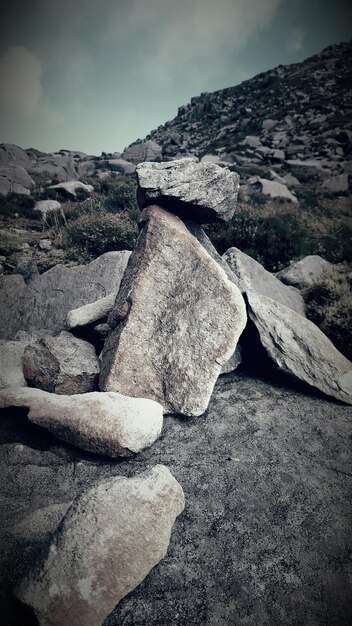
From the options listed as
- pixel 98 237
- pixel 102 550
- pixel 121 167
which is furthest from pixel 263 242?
pixel 121 167

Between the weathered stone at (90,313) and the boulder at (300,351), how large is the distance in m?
1.97

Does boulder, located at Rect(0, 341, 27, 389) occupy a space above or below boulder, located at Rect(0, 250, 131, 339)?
below

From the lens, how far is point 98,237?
7344mm

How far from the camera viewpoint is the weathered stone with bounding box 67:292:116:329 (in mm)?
3939

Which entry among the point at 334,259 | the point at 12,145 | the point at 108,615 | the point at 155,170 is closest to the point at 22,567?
the point at 108,615

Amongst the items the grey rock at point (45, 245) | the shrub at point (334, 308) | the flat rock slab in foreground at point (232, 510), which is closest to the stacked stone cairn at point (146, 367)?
the flat rock slab in foreground at point (232, 510)

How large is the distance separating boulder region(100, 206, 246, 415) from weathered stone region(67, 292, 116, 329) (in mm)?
377

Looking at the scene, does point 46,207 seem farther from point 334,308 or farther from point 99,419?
point 99,419

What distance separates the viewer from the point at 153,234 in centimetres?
374

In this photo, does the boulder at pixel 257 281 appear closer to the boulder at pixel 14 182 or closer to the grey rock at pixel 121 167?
the boulder at pixel 14 182

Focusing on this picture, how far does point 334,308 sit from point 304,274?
164cm

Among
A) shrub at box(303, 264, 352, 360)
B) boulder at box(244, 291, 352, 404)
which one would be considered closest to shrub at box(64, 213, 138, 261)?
boulder at box(244, 291, 352, 404)

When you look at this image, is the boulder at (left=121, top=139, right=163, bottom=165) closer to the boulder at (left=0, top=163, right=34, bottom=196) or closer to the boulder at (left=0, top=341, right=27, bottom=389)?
the boulder at (left=0, top=163, right=34, bottom=196)

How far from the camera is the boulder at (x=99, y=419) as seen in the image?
2.57m
